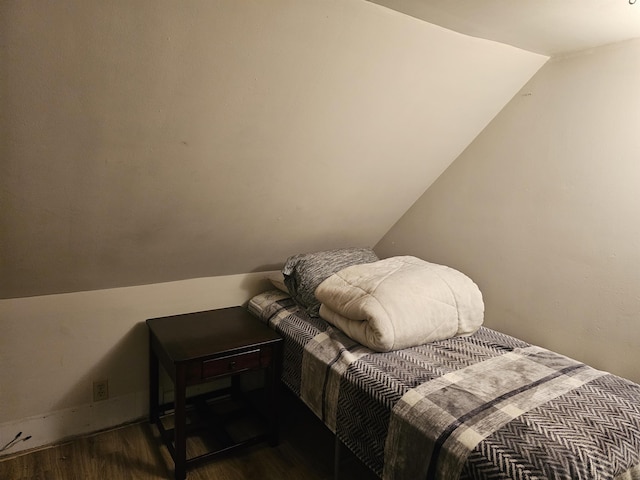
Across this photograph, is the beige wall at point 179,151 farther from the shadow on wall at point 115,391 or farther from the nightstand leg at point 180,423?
the nightstand leg at point 180,423

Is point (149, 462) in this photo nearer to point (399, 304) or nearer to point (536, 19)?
point (399, 304)

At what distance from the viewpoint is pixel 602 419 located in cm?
134

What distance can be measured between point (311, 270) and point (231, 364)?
1.98ft

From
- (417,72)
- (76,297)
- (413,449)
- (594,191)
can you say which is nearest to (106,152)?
(76,297)

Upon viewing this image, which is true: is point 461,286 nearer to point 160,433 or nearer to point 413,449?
point 413,449

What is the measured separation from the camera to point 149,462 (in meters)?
1.96

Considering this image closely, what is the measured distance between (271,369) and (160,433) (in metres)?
0.66

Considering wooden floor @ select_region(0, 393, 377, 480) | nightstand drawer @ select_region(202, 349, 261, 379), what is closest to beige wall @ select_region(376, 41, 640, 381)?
wooden floor @ select_region(0, 393, 377, 480)

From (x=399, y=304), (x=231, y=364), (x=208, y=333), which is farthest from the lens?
(x=208, y=333)

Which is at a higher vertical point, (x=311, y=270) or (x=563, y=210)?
(x=563, y=210)

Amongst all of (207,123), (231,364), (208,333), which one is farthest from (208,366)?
(207,123)

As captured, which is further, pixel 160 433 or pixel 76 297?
pixel 160 433

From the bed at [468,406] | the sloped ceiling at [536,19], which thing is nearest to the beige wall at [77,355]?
the bed at [468,406]

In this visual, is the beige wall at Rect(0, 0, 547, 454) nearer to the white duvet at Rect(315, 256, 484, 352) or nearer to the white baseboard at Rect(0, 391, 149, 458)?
the white baseboard at Rect(0, 391, 149, 458)
